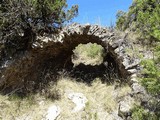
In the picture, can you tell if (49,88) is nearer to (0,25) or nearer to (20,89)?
(20,89)

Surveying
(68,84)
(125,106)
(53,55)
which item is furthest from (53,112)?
(53,55)

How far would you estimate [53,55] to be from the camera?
8.96 metres

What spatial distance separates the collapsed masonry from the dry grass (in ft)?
1.59

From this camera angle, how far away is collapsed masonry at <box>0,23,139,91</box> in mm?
7547

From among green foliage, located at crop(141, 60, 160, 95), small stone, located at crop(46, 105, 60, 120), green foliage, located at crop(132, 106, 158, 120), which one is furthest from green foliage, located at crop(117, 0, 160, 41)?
small stone, located at crop(46, 105, 60, 120)

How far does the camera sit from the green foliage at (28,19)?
24.3ft

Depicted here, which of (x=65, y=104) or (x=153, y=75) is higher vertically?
(x=153, y=75)

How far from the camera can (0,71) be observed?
7.61 m

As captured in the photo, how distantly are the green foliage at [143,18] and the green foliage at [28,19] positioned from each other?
84.2 inches

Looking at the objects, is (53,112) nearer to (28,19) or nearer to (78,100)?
(78,100)

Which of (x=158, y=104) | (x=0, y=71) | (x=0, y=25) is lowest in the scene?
(x=158, y=104)

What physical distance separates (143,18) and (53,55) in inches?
150

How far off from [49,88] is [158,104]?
3423mm

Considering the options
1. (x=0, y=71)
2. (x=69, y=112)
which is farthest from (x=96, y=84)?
(x=0, y=71)
